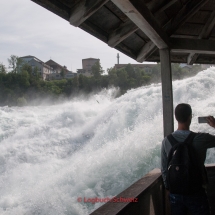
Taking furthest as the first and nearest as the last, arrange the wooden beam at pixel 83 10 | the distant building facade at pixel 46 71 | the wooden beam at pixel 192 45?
1. the distant building facade at pixel 46 71
2. the wooden beam at pixel 192 45
3. the wooden beam at pixel 83 10

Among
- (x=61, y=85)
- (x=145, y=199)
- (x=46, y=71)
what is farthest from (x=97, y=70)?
(x=145, y=199)

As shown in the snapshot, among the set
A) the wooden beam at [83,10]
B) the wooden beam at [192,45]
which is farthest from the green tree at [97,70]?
the wooden beam at [83,10]

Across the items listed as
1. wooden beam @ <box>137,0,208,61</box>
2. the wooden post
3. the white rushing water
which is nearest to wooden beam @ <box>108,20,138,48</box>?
the wooden post

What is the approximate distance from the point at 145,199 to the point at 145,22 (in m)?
1.56

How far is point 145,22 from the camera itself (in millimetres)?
2713

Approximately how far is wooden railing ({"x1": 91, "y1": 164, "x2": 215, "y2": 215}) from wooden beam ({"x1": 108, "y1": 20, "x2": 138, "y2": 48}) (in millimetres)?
1509

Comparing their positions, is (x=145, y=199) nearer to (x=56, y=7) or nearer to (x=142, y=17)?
(x=142, y=17)

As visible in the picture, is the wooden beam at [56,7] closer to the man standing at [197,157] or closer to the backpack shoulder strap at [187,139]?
the man standing at [197,157]

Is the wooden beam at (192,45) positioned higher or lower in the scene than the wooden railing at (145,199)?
higher

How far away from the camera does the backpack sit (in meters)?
1.90

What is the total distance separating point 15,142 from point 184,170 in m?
18.8

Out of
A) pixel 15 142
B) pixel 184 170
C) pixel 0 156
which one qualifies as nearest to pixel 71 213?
pixel 184 170

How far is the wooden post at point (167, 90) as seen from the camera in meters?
3.54

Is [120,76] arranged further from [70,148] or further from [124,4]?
[124,4]
